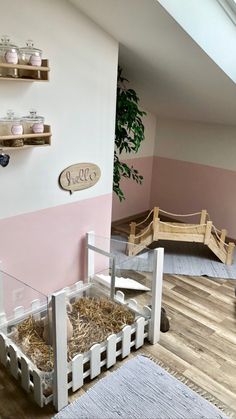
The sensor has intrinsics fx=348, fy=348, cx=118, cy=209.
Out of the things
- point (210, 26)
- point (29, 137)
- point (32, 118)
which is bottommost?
point (29, 137)

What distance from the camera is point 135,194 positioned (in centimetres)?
435

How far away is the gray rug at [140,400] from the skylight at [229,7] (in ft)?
6.96

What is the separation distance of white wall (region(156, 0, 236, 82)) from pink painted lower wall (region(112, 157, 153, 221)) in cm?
209

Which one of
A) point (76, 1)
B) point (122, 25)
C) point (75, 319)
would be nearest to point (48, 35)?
point (76, 1)

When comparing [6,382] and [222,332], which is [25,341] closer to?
[6,382]

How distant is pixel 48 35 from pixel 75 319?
5.59 ft

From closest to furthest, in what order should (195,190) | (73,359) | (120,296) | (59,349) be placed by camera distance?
1. (59,349)
2. (73,359)
3. (120,296)
4. (195,190)

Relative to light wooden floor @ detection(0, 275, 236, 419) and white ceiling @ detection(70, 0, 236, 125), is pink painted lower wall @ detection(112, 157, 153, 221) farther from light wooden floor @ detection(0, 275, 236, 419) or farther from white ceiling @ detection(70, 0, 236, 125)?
light wooden floor @ detection(0, 275, 236, 419)

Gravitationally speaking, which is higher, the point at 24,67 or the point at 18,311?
the point at 24,67

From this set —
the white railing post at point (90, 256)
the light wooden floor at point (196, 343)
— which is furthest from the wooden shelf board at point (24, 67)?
the light wooden floor at point (196, 343)

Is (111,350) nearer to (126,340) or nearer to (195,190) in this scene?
(126,340)

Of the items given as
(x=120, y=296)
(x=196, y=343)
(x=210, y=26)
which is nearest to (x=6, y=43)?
(x=210, y=26)

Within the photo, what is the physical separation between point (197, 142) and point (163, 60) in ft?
5.83

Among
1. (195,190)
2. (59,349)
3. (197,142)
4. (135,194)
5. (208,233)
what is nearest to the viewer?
(59,349)
